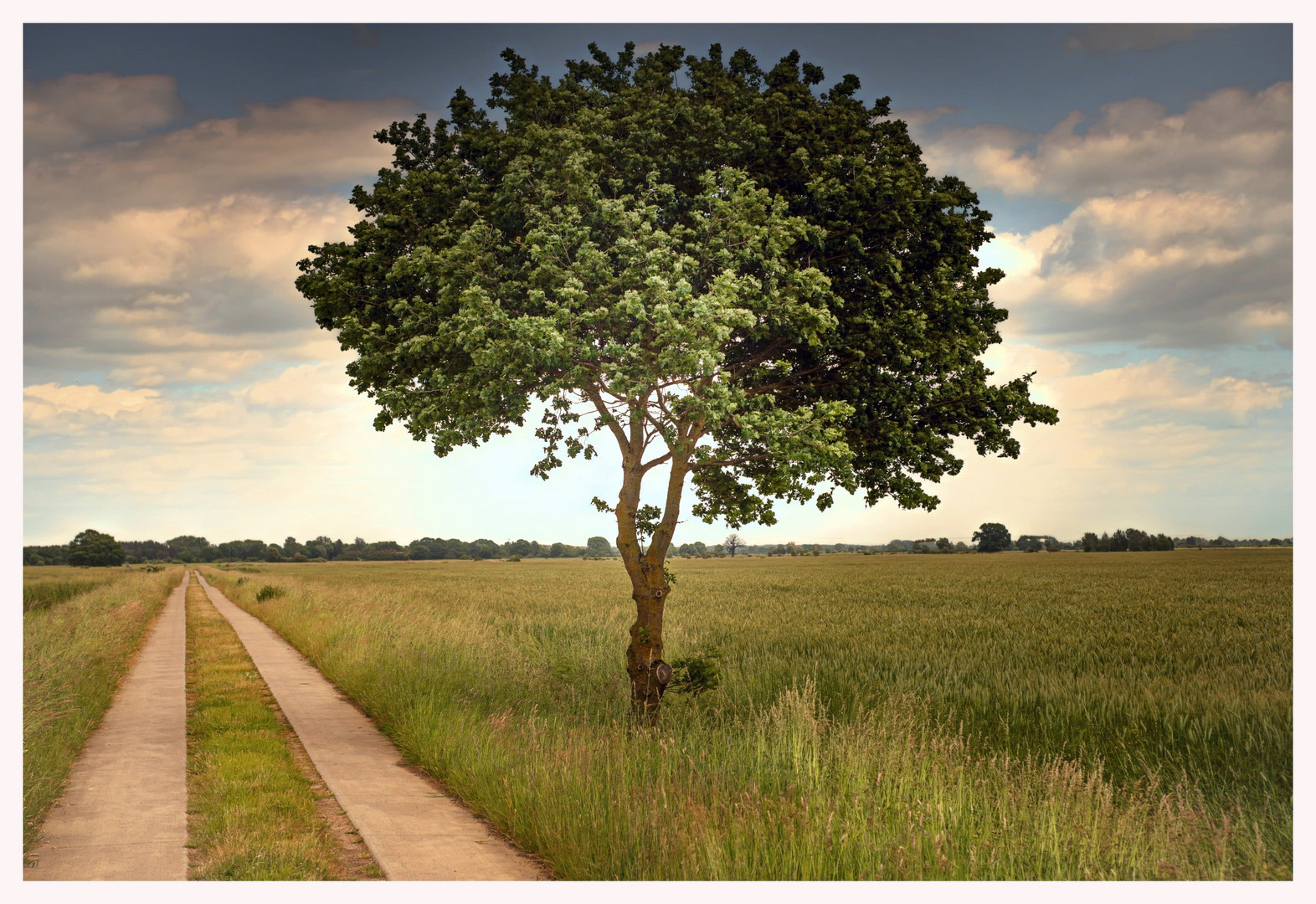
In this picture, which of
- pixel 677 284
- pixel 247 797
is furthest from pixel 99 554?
pixel 677 284

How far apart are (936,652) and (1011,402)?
33.3 ft

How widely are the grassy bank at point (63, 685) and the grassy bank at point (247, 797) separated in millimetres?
1377

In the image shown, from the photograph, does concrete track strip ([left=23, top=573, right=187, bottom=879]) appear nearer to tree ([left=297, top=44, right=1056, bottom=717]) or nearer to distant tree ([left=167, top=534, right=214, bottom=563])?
tree ([left=297, top=44, right=1056, bottom=717])

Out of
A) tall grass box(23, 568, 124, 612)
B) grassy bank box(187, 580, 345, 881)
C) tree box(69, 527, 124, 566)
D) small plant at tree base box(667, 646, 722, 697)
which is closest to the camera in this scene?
grassy bank box(187, 580, 345, 881)

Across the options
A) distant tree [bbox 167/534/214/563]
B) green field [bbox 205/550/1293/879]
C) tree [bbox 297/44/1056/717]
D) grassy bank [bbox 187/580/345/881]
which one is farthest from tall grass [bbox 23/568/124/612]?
distant tree [bbox 167/534/214/563]

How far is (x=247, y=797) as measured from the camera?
30.0ft

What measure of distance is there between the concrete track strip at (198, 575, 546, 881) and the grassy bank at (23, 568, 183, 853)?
2766 millimetres

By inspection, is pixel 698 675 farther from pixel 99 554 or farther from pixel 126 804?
pixel 99 554

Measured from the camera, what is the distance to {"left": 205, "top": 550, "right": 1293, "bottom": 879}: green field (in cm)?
677

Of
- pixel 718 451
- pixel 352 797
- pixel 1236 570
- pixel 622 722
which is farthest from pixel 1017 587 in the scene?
pixel 352 797

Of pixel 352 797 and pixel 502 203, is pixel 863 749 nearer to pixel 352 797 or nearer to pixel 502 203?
pixel 352 797

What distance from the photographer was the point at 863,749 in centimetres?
875

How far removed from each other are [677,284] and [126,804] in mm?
8109

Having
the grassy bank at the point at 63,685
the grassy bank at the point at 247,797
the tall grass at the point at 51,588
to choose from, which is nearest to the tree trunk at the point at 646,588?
the grassy bank at the point at 247,797
